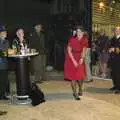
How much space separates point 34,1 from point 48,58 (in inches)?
87.0

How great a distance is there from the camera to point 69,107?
9.20 meters

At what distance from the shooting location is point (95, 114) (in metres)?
8.59

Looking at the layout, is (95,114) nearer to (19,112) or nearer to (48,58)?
(19,112)

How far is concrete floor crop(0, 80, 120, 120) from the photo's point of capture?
844 centimetres

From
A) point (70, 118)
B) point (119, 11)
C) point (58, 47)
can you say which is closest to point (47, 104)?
point (70, 118)

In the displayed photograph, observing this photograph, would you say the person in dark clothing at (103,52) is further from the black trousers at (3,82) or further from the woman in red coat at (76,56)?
the black trousers at (3,82)

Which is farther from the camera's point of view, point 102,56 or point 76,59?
point 102,56

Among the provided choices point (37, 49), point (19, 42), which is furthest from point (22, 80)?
point (37, 49)

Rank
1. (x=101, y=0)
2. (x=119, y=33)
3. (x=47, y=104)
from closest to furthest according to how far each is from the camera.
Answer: (x=47, y=104) → (x=119, y=33) → (x=101, y=0)

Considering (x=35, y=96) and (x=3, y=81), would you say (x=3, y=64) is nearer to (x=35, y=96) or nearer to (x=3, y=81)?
(x=3, y=81)

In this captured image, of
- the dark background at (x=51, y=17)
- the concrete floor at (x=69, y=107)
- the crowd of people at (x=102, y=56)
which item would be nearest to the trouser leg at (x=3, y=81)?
the concrete floor at (x=69, y=107)

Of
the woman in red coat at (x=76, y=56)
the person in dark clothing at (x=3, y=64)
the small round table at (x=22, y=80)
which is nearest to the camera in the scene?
the person in dark clothing at (x=3, y=64)

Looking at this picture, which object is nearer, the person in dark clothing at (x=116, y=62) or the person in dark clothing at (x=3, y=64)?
the person in dark clothing at (x=3, y=64)

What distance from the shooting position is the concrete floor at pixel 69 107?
8.44 m
